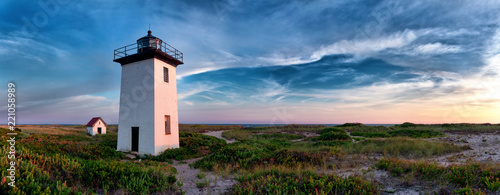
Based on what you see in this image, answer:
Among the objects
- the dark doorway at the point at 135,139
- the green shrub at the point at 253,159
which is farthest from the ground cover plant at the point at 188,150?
the green shrub at the point at 253,159

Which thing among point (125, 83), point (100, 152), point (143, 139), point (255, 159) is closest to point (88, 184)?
point (255, 159)

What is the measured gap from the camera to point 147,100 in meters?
15.0

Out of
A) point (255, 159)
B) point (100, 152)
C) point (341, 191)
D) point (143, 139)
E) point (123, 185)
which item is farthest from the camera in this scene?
point (143, 139)

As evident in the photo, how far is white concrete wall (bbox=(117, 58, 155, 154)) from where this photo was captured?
583 inches

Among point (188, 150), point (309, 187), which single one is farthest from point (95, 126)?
point (309, 187)

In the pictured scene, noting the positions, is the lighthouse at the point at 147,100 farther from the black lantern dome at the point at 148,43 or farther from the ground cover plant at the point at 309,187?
the ground cover plant at the point at 309,187

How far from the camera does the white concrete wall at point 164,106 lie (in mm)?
14898

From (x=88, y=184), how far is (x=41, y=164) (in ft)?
6.90

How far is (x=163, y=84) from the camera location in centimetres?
1568

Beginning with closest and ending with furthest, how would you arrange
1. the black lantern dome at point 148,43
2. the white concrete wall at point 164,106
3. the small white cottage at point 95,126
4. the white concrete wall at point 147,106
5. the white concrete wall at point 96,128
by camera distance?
the white concrete wall at point 147,106
the white concrete wall at point 164,106
the black lantern dome at point 148,43
the white concrete wall at point 96,128
the small white cottage at point 95,126

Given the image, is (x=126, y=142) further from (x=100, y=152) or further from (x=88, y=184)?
(x=88, y=184)

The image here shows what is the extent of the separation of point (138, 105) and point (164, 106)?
5.90 feet

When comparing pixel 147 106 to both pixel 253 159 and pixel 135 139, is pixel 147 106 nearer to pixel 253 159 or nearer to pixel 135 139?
pixel 135 139

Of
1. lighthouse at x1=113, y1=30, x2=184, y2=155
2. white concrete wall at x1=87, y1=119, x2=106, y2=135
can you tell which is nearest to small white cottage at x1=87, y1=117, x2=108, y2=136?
white concrete wall at x1=87, y1=119, x2=106, y2=135
